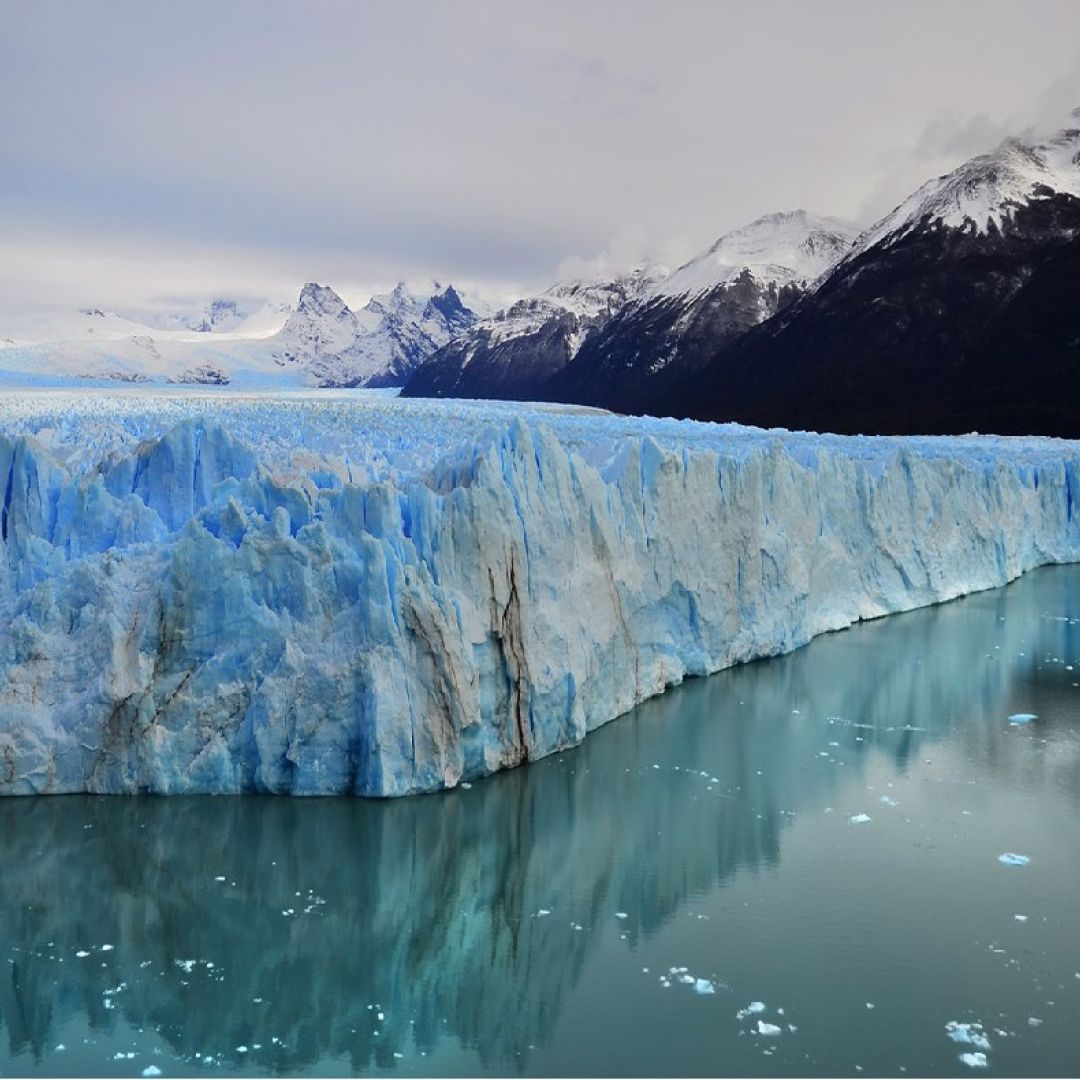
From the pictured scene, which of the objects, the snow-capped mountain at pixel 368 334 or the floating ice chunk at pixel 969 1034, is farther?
the snow-capped mountain at pixel 368 334

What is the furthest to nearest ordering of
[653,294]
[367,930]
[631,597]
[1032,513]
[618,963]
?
[653,294], [1032,513], [631,597], [367,930], [618,963]

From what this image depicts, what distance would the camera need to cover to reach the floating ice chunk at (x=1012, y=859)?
8.11 m

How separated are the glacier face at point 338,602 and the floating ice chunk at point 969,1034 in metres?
4.33

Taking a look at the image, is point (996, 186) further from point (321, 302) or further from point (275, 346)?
point (321, 302)

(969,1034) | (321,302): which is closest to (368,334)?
(321,302)

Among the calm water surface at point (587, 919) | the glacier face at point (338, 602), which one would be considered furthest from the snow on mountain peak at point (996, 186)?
the calm water surface at point (587, 919)

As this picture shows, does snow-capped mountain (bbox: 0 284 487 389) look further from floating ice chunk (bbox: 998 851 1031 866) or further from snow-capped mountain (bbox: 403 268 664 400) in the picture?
floating ice chunk (bbox: 998 851 1031 866)

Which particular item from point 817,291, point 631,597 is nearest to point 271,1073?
point 631,597

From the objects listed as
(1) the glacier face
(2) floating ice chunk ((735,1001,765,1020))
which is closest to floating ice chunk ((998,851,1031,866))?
(2) floating ice chunk ((735,1001,765,1020))

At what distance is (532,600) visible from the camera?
1027 centimetres

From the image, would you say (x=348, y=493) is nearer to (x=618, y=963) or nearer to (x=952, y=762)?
(x=618, y=963)

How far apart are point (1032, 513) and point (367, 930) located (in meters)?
18.1

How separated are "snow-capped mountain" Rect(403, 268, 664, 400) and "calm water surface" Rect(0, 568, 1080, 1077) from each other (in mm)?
61327

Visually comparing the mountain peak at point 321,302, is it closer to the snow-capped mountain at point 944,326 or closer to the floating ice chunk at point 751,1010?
the snow-capped mountain at point 944,326
